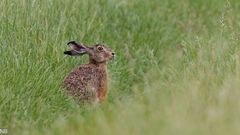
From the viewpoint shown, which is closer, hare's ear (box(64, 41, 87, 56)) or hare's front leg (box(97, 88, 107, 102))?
hare's front leg (box(97, 88, 107, 102))

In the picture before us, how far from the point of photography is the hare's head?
25.2 feet

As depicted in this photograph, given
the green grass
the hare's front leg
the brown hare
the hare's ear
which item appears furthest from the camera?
the hare's ear

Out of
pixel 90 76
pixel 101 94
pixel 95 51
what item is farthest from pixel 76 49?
pixel 101 94

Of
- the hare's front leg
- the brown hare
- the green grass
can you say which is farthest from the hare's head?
the hare's front leg

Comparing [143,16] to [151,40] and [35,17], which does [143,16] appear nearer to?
[151,40]

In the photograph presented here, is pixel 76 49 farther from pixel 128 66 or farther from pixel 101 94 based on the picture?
pixel 128 66

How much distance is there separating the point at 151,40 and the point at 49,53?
1921 millimetres

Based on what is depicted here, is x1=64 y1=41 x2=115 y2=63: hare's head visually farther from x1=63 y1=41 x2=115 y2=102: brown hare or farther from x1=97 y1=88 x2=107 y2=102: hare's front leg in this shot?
x1=97 y1=88 x2=107 y2=102: hare's front leg

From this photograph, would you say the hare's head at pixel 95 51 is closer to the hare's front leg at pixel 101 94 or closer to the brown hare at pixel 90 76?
the brown hare at pixel 90 76

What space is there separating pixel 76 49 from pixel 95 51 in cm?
20

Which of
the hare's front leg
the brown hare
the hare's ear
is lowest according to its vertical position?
the hare's front leg

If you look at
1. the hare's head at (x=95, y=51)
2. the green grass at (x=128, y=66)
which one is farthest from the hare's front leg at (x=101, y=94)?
the hare's head at (x=95, y=51)

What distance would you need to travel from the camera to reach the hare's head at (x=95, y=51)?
7.68 metres

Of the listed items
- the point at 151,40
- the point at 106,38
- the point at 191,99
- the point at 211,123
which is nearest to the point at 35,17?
the point at 106,38
